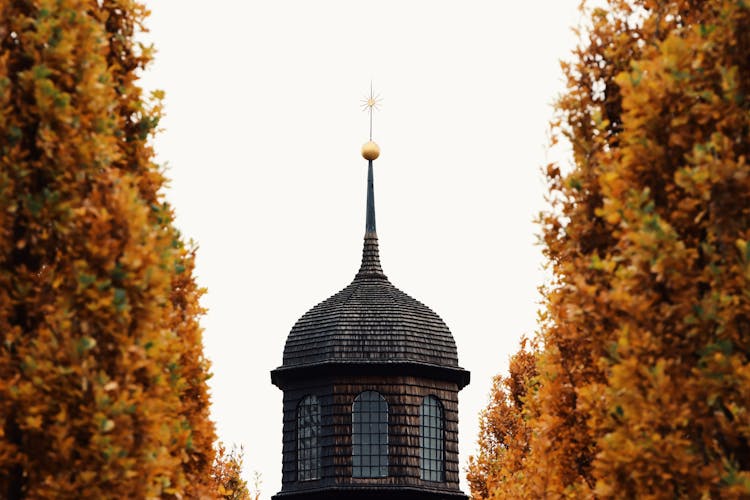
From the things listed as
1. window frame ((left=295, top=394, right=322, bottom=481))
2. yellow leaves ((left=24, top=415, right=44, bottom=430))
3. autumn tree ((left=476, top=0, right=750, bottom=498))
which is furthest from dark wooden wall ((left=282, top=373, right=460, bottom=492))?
yellow leaves ((left=24, top=415, right=44, bottom=430))

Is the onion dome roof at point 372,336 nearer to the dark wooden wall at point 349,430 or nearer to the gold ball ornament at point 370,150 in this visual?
the dark wooden wall at point 349,430

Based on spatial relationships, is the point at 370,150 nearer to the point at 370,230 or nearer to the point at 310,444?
the point at 370,230

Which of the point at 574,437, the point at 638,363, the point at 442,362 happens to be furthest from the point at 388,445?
the point at 638,363

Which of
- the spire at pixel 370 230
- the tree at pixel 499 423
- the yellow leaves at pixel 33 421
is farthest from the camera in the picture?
the spire at pixel 370 230

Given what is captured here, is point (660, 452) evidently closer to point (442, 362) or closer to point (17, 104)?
point (17, 104)

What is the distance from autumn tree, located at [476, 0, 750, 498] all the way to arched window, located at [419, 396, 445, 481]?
2899 cm

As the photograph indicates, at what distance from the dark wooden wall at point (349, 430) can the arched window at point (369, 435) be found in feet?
0.61

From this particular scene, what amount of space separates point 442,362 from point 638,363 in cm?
3225

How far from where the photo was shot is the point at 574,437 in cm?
2125

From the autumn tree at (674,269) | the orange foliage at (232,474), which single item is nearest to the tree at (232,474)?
the orange foliage at (232,474)

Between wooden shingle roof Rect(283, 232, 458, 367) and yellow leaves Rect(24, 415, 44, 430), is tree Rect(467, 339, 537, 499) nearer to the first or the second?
wooden shingle roof Rect(283, 232, 458, 367)

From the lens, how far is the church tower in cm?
4806

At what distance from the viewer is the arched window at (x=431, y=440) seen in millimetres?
48812

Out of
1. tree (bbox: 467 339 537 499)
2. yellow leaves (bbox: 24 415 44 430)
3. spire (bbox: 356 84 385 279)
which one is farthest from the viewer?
spire (bbox: 356 84 385 279)
